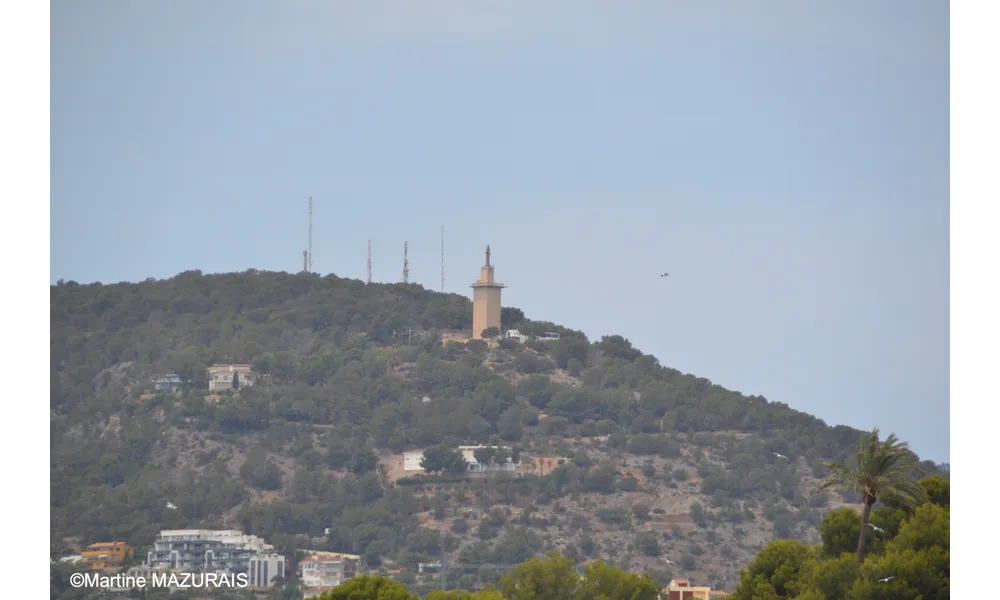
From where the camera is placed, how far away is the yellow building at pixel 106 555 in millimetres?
69688

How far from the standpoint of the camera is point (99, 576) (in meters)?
66.1

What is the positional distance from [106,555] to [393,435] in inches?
1181

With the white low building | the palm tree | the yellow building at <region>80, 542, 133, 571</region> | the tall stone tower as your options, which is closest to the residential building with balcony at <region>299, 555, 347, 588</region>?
the yellow building at <region>80, 542, 133, 571</region>

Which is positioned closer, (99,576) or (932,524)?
(932,524)

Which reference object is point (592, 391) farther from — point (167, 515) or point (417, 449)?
point (167, 515)

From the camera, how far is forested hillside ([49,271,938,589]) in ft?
270

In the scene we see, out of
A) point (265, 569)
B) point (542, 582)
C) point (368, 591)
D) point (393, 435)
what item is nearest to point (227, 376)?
point (393, 435)

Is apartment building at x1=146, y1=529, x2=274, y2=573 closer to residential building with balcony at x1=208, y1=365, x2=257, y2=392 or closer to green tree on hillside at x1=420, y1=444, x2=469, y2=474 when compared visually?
green tree on hillside at x1=420, y1=444, x2=469, y2=474

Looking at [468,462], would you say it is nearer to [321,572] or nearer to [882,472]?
[321,572]

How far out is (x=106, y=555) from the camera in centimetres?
7156

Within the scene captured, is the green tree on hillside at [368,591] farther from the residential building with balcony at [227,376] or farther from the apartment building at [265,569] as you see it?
the residential building with balcony at [227,376]

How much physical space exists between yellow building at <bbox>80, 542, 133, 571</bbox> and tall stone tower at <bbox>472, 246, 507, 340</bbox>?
3426 cm
